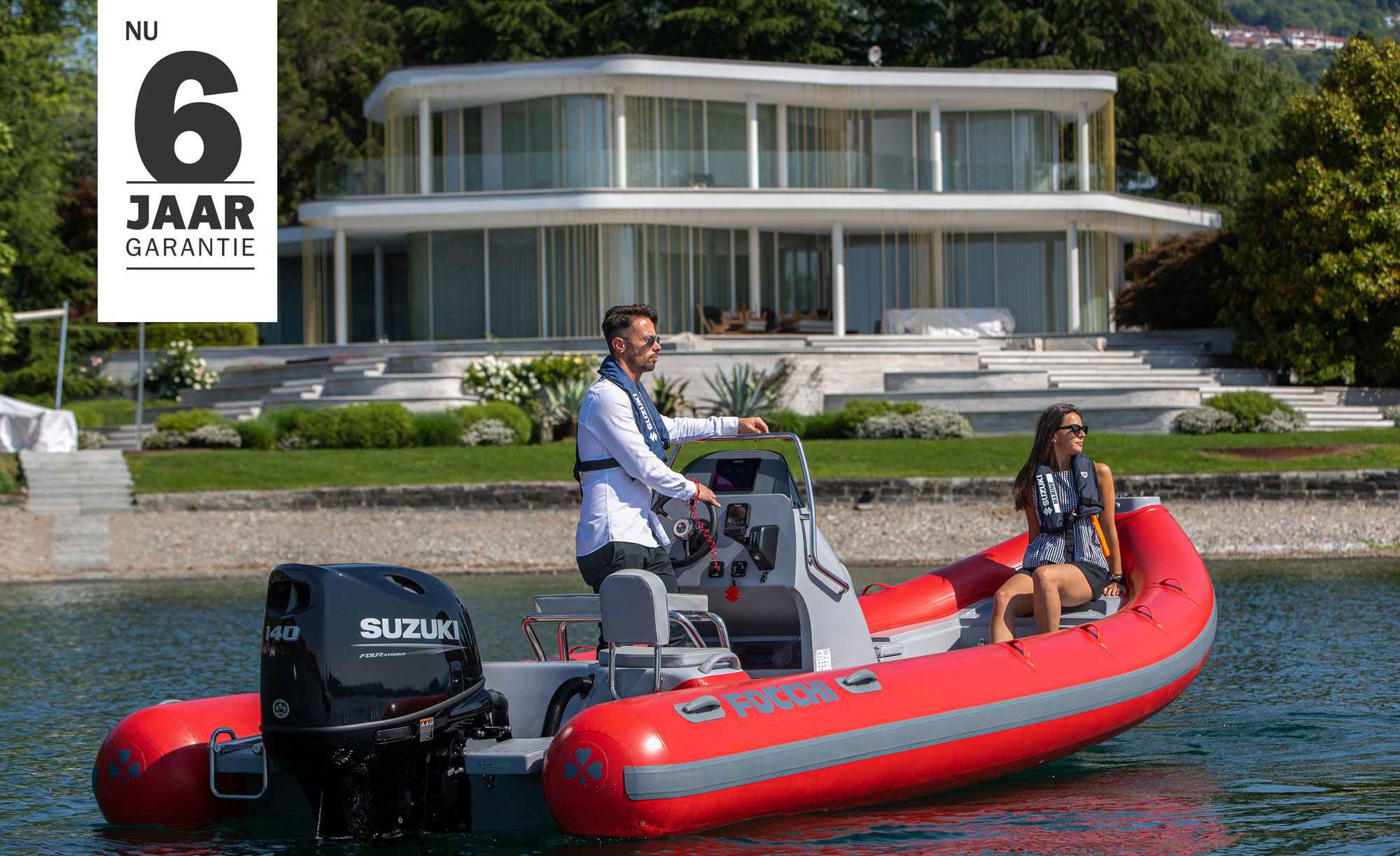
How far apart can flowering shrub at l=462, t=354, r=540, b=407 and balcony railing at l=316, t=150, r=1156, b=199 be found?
6546mm

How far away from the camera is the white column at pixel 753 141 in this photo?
31.8m

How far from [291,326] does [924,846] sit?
37.2 m

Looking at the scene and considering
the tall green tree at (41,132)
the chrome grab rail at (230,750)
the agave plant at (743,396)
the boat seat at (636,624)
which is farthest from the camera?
the tall green tree at (41,132)

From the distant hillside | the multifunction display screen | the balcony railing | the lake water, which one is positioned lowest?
the lake water

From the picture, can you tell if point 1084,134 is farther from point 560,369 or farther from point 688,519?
point 688,519

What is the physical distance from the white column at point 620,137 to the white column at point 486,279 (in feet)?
12.3

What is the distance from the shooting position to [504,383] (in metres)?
25.9

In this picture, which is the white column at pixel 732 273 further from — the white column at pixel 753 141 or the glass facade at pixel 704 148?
the glass facade at pixel 704 148

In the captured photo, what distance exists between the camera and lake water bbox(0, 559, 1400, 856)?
5.87 metres

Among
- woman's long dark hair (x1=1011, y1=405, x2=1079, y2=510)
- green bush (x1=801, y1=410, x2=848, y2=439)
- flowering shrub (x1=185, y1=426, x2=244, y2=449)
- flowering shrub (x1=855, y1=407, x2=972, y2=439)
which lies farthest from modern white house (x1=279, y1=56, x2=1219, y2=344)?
woman's long dark hair (x1=1011, y1=405, x2=1079, y2=510)

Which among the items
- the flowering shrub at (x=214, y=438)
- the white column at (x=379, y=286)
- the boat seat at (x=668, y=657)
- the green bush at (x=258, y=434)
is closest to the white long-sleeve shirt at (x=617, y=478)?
the boat seat at (x=668, y=657)

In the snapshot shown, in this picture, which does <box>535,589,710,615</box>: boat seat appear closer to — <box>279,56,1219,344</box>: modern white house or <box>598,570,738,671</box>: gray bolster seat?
<box>598,570,738,671</box>: gray bolster seat

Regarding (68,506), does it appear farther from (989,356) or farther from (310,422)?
(989,356)

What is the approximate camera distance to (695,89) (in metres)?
32.3
